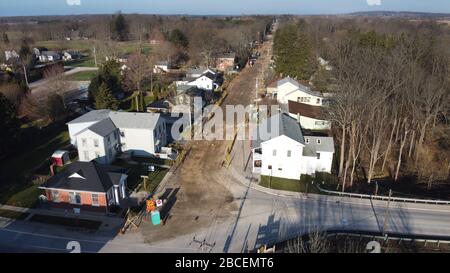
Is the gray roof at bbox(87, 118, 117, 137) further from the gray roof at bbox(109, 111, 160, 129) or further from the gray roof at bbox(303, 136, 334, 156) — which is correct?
the gray roof at bbox(303, 136, 334, 156)

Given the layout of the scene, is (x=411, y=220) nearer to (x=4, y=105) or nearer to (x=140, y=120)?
(x=140, y=120)

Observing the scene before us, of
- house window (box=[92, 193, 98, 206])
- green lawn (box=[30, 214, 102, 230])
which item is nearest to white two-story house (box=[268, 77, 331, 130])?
house window (box=[92, 193, 98, 206])

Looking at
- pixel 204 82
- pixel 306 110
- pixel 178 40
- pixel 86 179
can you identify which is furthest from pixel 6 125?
pixel 178 40

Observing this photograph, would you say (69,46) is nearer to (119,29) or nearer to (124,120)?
(119,29)

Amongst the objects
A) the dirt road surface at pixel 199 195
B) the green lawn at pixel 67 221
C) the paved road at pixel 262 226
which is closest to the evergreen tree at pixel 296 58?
the dirt road surface at pixel 199 195

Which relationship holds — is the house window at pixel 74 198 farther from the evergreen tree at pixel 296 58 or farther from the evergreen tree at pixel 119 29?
the evergreen tree at pixel 119 29

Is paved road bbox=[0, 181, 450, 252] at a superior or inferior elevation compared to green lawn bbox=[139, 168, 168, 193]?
inferior
